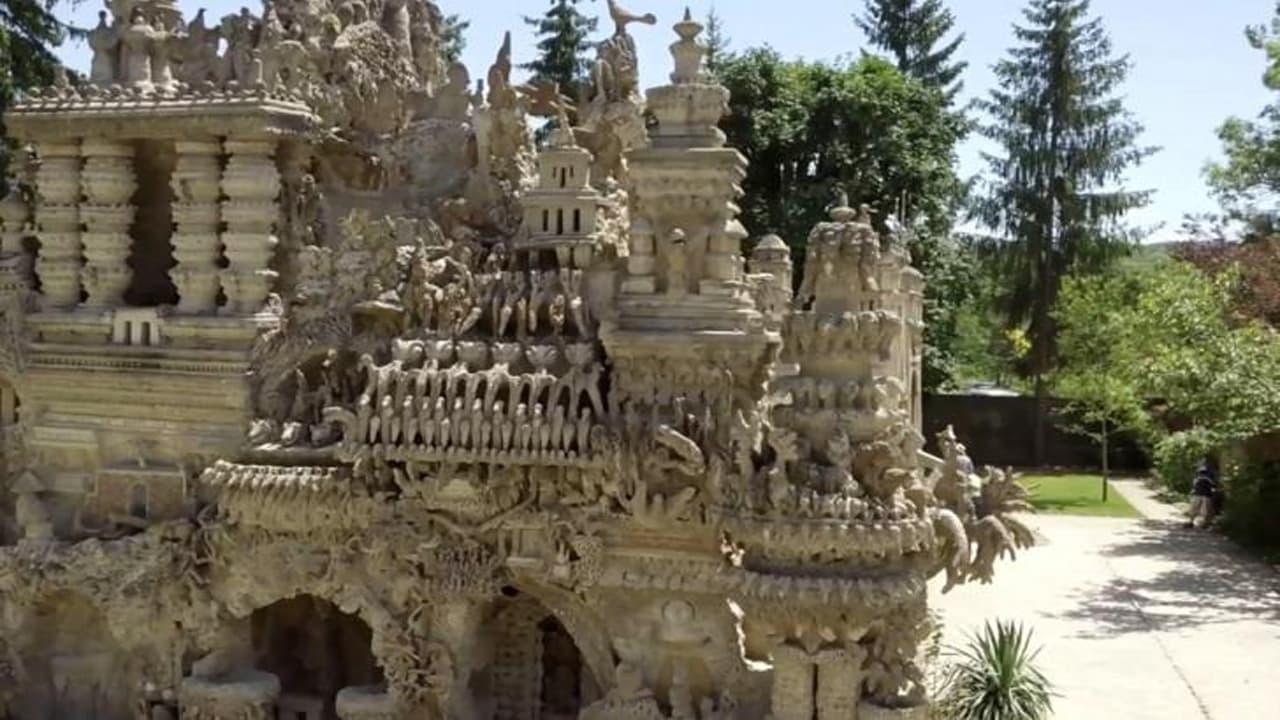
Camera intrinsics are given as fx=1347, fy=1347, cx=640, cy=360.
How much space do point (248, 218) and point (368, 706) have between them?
17.4 ft

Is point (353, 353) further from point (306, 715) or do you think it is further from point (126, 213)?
point (306, 715)

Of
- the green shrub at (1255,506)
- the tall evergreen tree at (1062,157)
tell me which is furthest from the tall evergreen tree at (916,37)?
the green shrub at (1255,506)

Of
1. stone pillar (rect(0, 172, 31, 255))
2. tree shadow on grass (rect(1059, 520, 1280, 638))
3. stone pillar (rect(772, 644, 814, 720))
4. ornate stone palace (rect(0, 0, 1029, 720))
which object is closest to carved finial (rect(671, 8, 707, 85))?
ornate stone palace (rect(0, 0, 1029, 720))

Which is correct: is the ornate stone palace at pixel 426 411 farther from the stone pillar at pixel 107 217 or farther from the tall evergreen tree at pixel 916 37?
the tall evergreen tree at pixel 916 37

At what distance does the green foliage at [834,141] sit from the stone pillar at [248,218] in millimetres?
20842

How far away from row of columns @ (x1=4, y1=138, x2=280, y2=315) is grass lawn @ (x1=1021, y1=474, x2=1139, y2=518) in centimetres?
2026

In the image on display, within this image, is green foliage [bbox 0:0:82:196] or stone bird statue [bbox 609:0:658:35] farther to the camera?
green foliage [bbox 0:0:82:196]

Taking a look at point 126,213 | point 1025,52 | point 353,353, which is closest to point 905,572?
point 353,353

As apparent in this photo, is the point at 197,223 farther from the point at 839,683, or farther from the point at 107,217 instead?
the point at 839,683

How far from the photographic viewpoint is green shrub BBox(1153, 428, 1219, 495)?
105 ft

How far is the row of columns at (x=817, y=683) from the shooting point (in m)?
12.3

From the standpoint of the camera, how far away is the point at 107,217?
49.0 ft

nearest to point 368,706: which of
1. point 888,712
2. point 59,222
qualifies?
point 888,712

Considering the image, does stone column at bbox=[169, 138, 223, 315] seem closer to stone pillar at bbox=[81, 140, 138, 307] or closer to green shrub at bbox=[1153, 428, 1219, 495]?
stone pillar at bbox=[81, 140, 138, 307]
